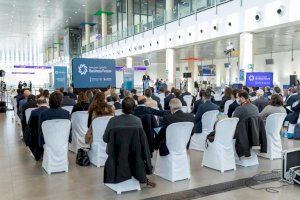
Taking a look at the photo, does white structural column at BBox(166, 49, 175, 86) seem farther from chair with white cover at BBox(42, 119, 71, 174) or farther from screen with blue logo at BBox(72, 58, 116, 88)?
chair with white cover at BBox(42, 119, 71, 174)

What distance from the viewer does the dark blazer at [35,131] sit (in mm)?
5895

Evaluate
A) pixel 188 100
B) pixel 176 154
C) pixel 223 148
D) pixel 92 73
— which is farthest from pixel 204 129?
pixel 92 73

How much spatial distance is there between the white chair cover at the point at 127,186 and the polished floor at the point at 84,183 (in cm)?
7

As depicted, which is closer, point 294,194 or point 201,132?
point 294,194

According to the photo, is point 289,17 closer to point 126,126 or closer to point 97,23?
point 126,126

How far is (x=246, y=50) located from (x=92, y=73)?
21.8 ft

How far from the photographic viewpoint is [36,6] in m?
23.3

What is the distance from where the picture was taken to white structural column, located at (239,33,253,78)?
13115 mm

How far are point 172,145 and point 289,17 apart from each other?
8187 millimetres

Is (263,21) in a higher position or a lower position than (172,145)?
higher

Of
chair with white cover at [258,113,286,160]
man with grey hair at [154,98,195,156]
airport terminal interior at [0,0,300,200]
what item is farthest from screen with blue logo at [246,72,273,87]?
man with grey hair at [154,98,195,156]

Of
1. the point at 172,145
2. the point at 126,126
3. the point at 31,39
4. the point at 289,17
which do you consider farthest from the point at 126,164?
the point at 31,39

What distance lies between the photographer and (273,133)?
639 cm

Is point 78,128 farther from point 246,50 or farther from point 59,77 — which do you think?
point 59,77
